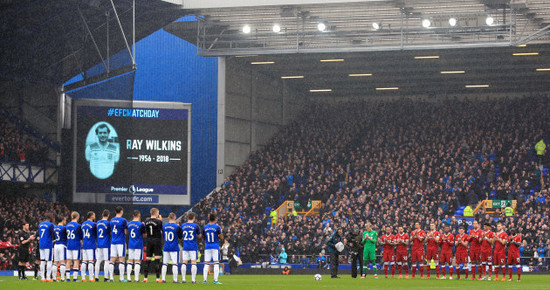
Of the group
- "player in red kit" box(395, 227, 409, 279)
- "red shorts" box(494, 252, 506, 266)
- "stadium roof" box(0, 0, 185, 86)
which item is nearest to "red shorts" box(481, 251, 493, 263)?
"red shorts" box(494, 252, 506, 266)

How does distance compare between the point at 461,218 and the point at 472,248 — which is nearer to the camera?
the point at 472,248

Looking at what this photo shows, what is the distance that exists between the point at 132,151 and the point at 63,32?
262 inches

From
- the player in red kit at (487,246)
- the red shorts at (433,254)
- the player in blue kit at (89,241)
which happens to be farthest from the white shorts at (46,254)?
the player in red kit at (487,246)

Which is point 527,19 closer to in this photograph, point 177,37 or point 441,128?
point 441,128

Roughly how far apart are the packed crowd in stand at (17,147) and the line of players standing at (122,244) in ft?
56.7

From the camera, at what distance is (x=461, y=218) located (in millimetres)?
43781

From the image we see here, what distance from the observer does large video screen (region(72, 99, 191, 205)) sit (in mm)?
41469

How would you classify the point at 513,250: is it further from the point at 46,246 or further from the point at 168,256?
the point at 46,246

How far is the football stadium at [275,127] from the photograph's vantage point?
40750 millimetres

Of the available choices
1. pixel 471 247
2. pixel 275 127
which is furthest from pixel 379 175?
pixel 471 247

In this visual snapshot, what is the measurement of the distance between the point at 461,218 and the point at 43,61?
20.8 metres

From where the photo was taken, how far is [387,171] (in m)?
49.8

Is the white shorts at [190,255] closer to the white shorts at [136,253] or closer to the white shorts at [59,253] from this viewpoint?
the white shorts at [136,253]

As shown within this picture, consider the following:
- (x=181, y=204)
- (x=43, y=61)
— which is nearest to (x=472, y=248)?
(x=181, y=204)
